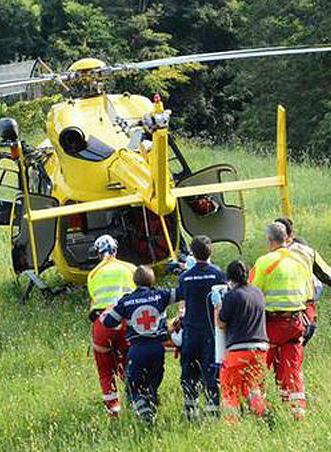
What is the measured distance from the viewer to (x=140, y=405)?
7395 mm

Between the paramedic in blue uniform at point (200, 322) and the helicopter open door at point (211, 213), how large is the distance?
15.3 ft

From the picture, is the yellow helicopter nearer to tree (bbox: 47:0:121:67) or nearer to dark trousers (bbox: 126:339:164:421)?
dark trousers (bbox: 126:339:164:421)

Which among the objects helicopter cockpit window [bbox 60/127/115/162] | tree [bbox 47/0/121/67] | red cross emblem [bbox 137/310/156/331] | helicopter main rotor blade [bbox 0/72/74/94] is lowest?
red cross emblem [bbox 137/310/156/331]

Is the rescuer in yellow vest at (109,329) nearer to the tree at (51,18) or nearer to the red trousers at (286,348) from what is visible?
the red trousers at (286,348)

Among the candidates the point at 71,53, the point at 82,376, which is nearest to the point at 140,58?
the point at 71,53

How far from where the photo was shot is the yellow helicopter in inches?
437

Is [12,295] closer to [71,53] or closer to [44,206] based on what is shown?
[44,206]

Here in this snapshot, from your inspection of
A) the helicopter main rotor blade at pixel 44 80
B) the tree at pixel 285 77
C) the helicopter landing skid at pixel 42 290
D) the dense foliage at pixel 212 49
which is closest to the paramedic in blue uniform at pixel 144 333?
the helicopter main rotor blade at pixel 44 80

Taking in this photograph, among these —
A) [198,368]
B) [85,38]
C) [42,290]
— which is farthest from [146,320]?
[85,38]

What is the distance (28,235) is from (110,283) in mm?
3808

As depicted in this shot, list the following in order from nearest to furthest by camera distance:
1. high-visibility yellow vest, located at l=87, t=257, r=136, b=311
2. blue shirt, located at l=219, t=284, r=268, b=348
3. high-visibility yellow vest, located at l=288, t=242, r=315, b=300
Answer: blue shirt, located at l=219, t=284, r=268, b=348 < high-visibility yellow vest, located at l=288, t=242, r=315, b=300 < high-visibility yellow vest, located at l=87, t=257, r=136, b=311

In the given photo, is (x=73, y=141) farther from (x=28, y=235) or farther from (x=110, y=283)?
(x=110, y=283)

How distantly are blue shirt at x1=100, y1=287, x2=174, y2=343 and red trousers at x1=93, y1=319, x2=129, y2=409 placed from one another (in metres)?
0.40

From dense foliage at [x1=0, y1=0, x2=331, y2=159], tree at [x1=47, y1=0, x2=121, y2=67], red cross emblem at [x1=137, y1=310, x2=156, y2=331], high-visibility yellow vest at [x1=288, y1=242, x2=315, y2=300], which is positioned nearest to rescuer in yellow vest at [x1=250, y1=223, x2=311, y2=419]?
high-visibility yellow vest at [x1=288, y1=242, x2=315, y2=300]
